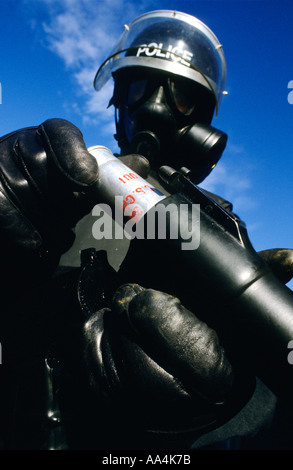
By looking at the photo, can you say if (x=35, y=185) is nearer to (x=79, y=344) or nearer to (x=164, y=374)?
(x=79, y=344)

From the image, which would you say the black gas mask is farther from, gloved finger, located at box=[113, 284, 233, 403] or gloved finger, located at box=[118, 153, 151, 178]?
gloved finger, located at box=[113, 284, 233, 403]

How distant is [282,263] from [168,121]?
1.86m

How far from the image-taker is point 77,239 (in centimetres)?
209

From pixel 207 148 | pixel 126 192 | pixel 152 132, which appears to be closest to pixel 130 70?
pixel 152 132

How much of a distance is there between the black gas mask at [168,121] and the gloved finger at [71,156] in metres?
1.20

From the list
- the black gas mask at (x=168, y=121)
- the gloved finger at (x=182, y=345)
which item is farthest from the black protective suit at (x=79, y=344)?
the black gas mask at (x=168, y=121)

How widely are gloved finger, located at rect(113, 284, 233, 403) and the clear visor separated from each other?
7.79 ft

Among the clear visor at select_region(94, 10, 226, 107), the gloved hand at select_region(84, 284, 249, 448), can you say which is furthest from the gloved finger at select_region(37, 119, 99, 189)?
the clear visor at select_region(94, 10, 226, 107)

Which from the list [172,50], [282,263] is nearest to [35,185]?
[282,263]

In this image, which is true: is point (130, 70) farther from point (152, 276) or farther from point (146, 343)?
point (146, 343)

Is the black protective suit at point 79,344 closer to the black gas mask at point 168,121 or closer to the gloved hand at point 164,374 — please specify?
the gloved hand at point 164,374

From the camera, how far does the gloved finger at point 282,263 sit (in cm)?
149

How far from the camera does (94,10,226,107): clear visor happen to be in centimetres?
254
